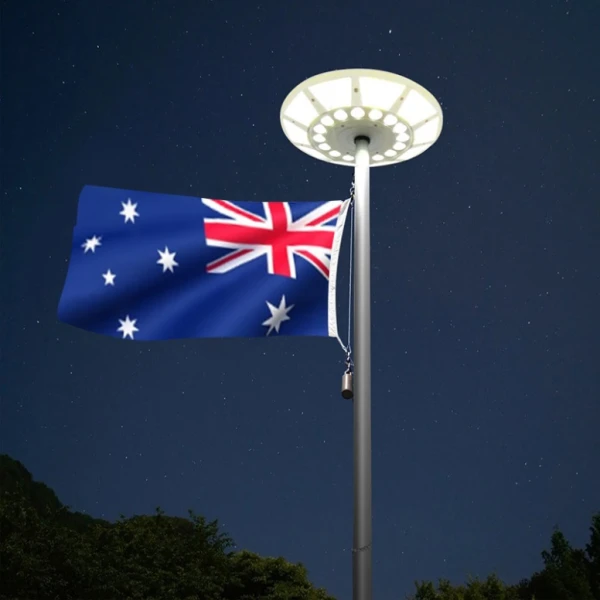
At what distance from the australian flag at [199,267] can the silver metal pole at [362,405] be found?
674mm

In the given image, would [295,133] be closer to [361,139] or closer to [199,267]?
[361,139]

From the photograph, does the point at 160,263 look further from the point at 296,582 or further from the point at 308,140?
the point at 296,582

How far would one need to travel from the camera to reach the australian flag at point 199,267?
20.9 ft

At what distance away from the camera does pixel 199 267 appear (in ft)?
22.0

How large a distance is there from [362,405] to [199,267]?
7.65ft

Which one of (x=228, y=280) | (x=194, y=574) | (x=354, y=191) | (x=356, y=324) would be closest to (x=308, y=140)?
(x=354, y=191)

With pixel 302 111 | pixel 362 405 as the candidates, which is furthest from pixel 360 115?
pixel 362 405

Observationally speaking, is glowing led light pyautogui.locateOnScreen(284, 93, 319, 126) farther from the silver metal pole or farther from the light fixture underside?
the silver metal pole

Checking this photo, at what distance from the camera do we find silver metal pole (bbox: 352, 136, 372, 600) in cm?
496

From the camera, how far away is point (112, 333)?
20.9 ft

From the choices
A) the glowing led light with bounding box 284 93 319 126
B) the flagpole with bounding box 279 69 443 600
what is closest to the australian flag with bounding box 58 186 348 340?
the flagpole with bounding box 279 69 443 600

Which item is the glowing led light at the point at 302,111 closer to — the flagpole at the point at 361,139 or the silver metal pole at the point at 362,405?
the flagpole at the point at 361,139

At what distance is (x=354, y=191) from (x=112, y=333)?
2543 millimetres

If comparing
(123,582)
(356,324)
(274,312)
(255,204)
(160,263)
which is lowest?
(123,582)
